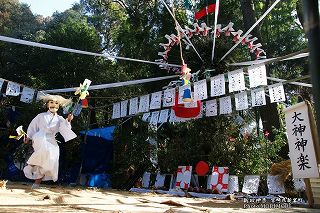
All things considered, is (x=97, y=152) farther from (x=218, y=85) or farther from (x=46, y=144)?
(x=218, y=85)

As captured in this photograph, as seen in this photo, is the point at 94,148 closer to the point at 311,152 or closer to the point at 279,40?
the point at 311,152

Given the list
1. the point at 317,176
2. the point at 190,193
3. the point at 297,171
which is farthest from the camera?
the point at 190,193

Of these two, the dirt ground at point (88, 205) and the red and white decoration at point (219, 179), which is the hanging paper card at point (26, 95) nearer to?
the dirt ground at point (88, 205)

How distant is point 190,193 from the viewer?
24.7ft

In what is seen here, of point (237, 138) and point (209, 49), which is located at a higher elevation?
point (209, 49)

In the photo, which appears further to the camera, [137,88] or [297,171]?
[137,88]

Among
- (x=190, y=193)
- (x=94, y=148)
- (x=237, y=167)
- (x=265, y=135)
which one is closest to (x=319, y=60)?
(x=190, y=193)

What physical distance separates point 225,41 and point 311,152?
19.3ft

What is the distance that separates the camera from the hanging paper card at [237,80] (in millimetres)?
7105

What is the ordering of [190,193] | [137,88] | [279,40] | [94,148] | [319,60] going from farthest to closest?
[279,40] → [137,88] → [94,148] → [190,193] → [319,60]

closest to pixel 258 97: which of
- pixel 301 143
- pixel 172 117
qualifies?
pixel 172 117

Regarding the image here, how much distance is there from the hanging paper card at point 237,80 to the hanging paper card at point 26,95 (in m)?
5.16

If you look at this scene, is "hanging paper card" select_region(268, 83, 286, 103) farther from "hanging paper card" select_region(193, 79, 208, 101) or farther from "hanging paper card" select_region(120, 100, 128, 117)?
"hanging paper card" select_region(120, 100, 128, 117)

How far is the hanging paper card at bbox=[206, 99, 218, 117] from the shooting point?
27.3ft
